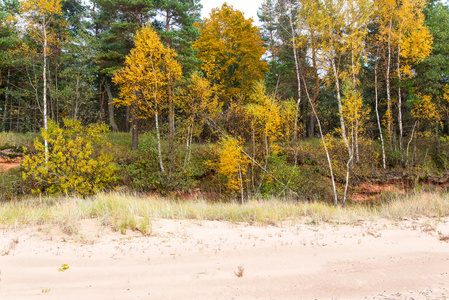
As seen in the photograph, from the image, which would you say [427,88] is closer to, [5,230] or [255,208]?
[255,208]

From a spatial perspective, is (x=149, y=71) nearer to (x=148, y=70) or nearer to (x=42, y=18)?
(x=148, y=70)

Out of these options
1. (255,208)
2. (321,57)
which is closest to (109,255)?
(255,208)

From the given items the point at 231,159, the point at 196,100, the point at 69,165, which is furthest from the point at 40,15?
the point at 231,159

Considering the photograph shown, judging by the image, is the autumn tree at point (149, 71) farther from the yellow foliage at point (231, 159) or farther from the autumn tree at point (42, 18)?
the autumn tree at point (42, 18)

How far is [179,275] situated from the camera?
11.3 feet

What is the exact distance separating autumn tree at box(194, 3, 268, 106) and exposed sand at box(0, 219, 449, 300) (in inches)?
599

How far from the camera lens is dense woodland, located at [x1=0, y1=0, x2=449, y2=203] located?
42.1 ft

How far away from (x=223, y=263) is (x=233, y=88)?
1674cm

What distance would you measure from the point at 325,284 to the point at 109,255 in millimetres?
3059

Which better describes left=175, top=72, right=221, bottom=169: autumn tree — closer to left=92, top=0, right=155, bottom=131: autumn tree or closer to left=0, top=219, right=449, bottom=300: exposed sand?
left=92, top=0, right=155, bottom=131: autumn tree

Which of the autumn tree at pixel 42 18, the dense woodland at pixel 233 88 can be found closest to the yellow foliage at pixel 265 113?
the dense woodland at pixel 233 88

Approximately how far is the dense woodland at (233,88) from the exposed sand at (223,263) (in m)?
7.08

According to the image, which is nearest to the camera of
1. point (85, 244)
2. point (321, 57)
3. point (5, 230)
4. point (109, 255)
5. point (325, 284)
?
point (325, 284)

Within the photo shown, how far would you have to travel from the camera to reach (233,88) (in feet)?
63.7
